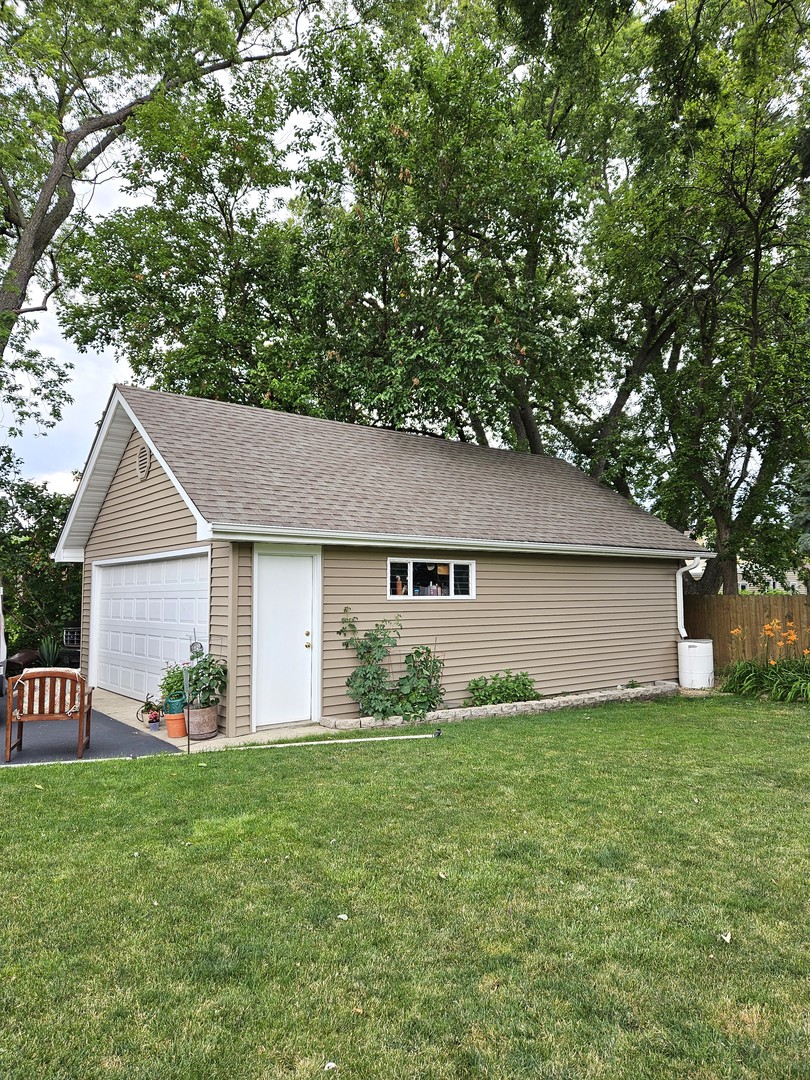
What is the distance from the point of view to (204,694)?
8078 mm

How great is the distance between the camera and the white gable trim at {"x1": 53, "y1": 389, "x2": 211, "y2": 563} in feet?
33.5

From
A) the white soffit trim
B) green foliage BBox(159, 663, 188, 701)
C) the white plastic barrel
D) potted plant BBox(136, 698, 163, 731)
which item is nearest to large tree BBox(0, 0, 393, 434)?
potted plant BBox(136, 698, 163, 731)

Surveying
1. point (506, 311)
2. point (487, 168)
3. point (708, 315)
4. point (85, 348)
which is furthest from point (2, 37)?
point (708, 315)

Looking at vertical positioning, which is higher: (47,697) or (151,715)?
(47,697)

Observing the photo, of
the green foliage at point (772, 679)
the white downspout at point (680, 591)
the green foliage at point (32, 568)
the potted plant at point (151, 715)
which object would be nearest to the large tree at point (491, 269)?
the white downspout at point (680, 591)

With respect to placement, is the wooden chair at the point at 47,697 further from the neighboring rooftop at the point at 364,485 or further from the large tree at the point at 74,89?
the large tree at the point at 74,89

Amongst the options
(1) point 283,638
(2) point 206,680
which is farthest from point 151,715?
(1) point 283,638

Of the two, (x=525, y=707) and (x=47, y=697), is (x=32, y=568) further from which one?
(x=525, y=707)

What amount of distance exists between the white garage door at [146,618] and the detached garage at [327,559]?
0.14ft

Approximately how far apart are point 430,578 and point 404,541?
991 mm

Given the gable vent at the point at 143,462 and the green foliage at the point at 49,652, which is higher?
the gable vent at the point at 143,462

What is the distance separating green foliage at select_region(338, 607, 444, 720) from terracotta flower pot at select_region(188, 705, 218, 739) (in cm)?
182

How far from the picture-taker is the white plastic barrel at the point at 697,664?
43.7 feet

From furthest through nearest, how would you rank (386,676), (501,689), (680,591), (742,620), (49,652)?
(680,591), (742,620), (49,652), (501,689), (386,676)
